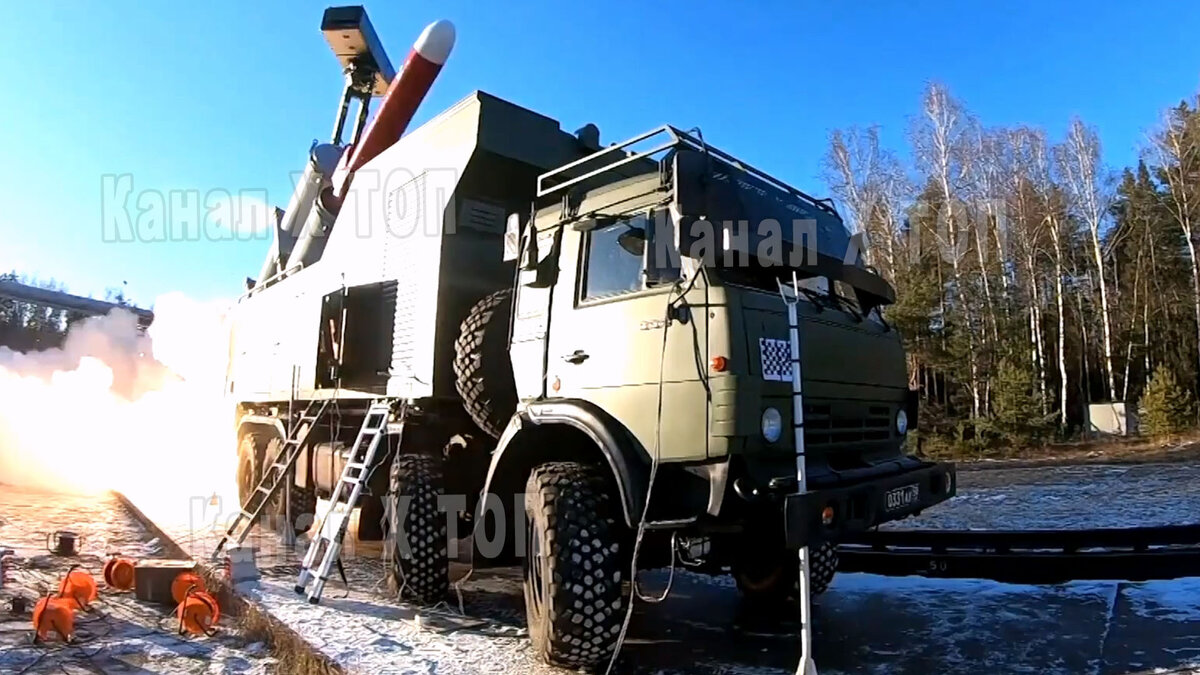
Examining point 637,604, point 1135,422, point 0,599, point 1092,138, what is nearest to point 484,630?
point 637,604

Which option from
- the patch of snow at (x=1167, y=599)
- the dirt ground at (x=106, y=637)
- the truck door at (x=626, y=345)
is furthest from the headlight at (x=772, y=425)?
the dirt ground at (x=106, y=637)

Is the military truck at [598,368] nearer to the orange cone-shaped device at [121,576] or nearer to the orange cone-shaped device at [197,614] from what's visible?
the orange cone-shaped device at [197,614]

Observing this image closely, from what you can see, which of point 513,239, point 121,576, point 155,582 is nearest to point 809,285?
point 513,239

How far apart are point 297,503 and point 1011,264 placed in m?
24.9

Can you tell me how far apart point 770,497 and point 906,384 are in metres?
1.95

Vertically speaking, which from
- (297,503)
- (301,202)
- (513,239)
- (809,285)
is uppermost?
(301,202)

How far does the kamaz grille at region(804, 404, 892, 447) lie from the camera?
4.58 metres

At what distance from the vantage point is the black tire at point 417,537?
6297 mm

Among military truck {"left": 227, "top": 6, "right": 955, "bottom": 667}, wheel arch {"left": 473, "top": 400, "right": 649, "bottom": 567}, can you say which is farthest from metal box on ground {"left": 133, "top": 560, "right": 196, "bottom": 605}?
wheel arch {"left": 473, "top": 400, "right": 649, "bottom": 567}

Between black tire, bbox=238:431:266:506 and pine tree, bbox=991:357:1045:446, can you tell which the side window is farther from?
pine tree, bbox=991:357:1045:446

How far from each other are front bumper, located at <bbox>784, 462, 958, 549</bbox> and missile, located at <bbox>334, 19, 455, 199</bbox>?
7548 millimetres

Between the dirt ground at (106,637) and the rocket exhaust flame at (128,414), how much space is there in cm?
275

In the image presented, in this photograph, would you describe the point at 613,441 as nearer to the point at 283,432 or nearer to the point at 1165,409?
the point at 283,432

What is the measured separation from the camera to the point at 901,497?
4805 mm
